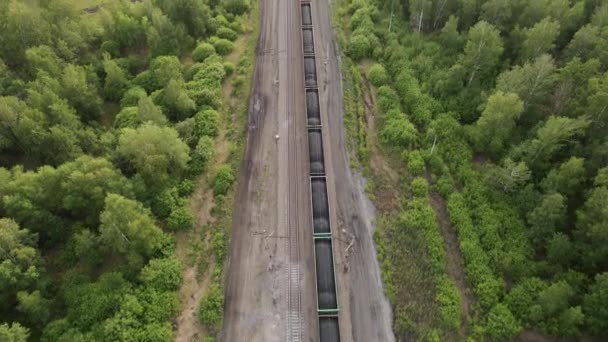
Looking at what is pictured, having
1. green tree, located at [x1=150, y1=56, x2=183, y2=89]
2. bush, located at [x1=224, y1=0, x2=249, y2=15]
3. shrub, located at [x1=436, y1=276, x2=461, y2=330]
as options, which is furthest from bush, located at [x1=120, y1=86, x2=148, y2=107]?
shrub, located at [x1=436, y1=276, x2=461, y2=330]

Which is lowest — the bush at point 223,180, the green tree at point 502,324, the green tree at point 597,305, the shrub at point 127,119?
the green tree at point 502,324

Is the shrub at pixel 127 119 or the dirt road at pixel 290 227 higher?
the shrub at pixel 127 119

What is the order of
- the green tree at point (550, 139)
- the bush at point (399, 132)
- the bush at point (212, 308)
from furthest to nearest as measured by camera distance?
the bush at point (399, 132) < the green tree at point (550, 139) < the bush at point (212, 308)

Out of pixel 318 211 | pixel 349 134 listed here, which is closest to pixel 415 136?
pixel 349 134

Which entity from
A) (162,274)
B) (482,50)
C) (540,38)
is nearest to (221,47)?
(162,274)

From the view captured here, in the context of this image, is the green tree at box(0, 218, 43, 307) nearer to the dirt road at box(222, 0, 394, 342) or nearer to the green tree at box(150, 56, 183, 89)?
the dirt road at box(222, 0, 394, 342)

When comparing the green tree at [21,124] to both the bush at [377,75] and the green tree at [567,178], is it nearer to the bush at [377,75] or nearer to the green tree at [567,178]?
the bush at [377,75]

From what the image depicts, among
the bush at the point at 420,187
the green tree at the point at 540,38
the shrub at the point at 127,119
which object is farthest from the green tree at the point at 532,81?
the shrub at the point at 127,119
